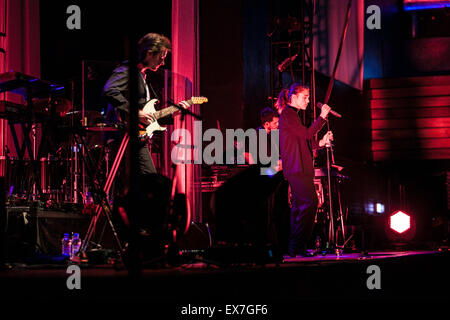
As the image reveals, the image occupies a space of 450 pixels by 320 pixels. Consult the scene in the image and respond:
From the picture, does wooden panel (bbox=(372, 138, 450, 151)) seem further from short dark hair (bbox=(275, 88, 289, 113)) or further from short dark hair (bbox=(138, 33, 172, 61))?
short dark hair (bbox=(138, 33, 172, 61))

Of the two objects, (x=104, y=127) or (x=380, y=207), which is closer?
(x=104, y=127)

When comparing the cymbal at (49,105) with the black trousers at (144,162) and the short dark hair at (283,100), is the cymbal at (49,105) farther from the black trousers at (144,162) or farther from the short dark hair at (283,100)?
the short dark hair at (283,100)

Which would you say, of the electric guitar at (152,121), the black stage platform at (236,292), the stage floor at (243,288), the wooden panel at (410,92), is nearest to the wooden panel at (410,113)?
the wooden panel at (410,92)

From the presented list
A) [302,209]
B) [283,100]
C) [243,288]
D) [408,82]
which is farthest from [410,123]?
[243,288]

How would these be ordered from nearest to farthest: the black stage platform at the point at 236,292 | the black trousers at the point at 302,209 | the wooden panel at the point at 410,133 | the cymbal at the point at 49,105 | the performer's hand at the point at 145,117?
1. the black stage platform at the point at 236,292
2. the performer's hand at the point at 145,117
3. the black trousers at the point at 302,209
4. the cymbal at the point at 49,105
5. the wooden panel at the point at 410,133

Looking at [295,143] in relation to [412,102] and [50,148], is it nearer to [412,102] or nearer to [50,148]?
[50,148]

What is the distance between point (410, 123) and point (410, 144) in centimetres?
49

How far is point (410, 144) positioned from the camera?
13320mm

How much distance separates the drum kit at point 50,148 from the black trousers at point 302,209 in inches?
72.8

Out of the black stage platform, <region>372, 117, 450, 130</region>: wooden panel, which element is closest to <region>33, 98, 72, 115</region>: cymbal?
the black stage platform

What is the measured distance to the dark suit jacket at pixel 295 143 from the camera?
5.90 metres

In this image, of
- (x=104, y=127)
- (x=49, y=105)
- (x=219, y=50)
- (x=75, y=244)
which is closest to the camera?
(x=104, y=127)
